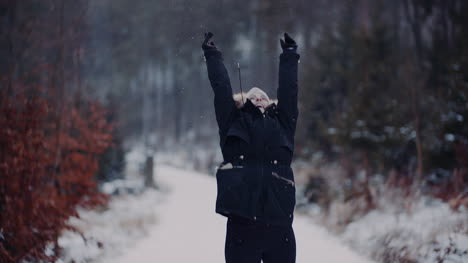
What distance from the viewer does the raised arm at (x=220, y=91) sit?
94.0 inches

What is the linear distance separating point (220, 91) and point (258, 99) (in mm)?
251

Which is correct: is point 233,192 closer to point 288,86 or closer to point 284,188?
point 284,188

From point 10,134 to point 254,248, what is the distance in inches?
121

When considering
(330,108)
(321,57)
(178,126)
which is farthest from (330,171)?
(178,126)

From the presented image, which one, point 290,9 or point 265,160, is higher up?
point 290,9

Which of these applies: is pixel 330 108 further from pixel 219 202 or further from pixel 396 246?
pixel 219 202

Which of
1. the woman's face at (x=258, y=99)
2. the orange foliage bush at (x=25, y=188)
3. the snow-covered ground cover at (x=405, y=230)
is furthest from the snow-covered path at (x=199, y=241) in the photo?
the woman's face at (x=258, y=99)

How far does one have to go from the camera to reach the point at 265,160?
89.9 inches

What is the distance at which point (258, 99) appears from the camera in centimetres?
246

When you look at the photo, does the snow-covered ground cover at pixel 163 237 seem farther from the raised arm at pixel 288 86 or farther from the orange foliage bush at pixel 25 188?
the raised arm at pixel 288 86

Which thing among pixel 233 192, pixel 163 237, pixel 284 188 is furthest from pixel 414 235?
pixel 163 237

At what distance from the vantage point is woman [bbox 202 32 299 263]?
86.3 inches

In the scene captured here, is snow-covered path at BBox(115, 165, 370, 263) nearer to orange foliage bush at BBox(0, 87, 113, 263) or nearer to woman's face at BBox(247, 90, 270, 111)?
orange foliage bush at BBox(0, 87, 113, 263)

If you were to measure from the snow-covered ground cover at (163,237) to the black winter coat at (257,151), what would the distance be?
2725 millimetres
